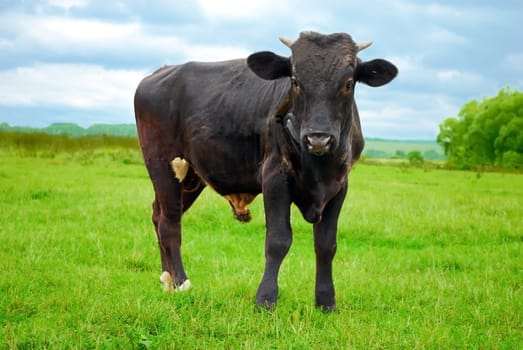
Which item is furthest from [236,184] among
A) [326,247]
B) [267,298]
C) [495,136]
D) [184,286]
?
[495,136]

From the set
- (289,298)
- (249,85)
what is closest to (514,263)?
(289,298)

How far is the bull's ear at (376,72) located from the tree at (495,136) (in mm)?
49990

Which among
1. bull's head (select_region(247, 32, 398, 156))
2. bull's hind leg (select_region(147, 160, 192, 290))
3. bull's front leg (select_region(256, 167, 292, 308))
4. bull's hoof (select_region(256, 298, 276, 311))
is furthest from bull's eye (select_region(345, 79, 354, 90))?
bull's hind leg (select_region(147, 160, 192, 290))

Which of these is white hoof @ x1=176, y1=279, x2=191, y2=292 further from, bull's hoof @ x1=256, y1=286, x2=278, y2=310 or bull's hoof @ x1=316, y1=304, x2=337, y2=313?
bull's hoof @ x1=316, y1=304, x2=337, y2=313

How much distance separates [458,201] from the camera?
17344 mm

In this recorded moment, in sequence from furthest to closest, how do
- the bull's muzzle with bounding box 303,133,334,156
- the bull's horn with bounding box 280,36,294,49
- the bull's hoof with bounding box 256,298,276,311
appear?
1. the bull's hoof with bounding box 256,298,276,311
2. the bull's horn with bounding box 280,36,294,49
3. the bull's muzzle with bounding box 303,133,334,156

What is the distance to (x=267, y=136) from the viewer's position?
6160 millimetres

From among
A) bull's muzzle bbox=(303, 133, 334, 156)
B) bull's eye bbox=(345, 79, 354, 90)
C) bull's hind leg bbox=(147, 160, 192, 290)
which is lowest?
bull's hind leg bbox=(147, 160, 192, 290)

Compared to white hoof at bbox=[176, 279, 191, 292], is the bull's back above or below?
above

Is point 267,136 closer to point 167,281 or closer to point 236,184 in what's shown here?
point 236,184

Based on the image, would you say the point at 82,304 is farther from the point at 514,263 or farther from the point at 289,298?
the point at 514,263

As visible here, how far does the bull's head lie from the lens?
5.18 meters

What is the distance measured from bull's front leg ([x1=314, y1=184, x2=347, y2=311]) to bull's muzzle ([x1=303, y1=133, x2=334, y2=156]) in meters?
1.12

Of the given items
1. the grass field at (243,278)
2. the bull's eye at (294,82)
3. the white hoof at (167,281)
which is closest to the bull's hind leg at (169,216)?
the white hoof at (167,281)
